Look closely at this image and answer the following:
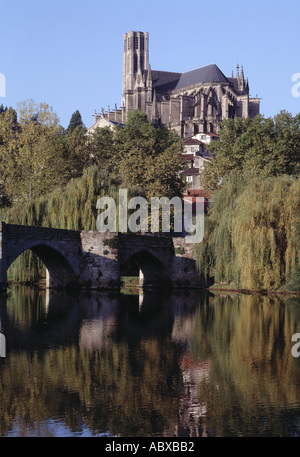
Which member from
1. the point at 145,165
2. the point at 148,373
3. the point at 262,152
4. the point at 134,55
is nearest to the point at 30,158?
the point at 145,165

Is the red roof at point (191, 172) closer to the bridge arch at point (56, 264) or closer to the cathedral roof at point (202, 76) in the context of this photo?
the bridge arch at point (56, 264)

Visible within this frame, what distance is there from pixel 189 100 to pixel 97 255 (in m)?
89.3

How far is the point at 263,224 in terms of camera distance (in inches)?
1318

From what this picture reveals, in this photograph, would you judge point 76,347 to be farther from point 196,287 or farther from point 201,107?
point 201,107

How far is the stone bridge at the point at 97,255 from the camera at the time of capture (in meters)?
31.0

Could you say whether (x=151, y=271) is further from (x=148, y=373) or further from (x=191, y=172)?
(x=191, y=172)

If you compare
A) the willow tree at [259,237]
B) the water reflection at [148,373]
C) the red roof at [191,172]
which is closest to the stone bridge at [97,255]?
the willow tree at [259,237]

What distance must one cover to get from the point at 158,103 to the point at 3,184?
3145 inches

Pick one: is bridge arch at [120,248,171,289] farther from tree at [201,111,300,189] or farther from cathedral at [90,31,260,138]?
cathedral at [90,31,260,138]

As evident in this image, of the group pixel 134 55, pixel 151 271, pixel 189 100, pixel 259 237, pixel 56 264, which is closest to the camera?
pixel 259 237

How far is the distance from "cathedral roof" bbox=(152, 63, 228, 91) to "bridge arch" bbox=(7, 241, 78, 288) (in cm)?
9054

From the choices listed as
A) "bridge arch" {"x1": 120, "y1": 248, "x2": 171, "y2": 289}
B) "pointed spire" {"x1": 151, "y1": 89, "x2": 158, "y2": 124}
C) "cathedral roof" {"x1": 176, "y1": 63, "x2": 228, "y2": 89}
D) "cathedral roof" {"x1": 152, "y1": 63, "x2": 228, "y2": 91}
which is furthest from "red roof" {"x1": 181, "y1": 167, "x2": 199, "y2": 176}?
"cathedral roof" {"x1": 176, "y1": 63, "x2": 228, "y2": 89}

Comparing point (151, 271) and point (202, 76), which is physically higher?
point (202, 76)

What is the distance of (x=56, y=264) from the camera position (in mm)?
36031
